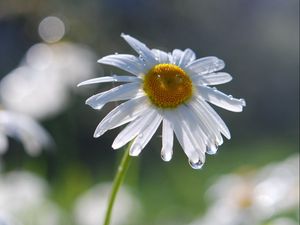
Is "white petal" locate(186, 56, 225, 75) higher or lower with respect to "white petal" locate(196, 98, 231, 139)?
higher

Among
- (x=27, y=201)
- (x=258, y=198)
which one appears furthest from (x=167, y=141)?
(x=27, y=201)

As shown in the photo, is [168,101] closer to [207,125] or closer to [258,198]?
[207,125]

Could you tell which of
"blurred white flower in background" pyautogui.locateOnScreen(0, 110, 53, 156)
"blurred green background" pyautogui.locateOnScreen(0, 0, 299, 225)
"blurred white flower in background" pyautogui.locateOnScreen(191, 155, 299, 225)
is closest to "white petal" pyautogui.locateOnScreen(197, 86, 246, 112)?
"blurred white flower in background" pyautogui.locateOnScreen(0, 110, 53, 156)

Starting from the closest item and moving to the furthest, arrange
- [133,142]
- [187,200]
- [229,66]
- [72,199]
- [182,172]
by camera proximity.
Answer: [133,142], [72,199], [187,200], [182,172], [229,66]

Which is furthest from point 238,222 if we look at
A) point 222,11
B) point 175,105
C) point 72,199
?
point 222,11

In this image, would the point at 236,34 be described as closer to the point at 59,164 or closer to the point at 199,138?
the point at 59,164

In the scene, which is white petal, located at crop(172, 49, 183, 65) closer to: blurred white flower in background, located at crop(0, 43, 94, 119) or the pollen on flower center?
the pollen on flower center
